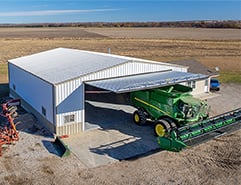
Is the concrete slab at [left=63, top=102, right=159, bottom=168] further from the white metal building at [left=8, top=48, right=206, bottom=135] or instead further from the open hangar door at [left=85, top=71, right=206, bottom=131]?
the white metal building at [left=8, top=48, right=206, bottom=135]

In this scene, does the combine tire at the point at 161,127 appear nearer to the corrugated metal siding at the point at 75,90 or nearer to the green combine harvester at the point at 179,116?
the green combine harvester at the point at 179,116

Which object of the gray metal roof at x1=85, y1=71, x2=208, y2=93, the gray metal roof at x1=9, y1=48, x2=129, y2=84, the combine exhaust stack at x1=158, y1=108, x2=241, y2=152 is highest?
the gray metal roof at x1=9, y1=48, x2=129, y2=84

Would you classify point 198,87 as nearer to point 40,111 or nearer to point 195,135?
point 195,135

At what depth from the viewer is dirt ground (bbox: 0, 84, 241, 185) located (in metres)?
11.4

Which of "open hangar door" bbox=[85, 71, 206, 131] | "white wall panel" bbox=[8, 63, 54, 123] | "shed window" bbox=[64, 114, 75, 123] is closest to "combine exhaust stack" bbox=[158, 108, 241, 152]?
"open hangar door" bbox=[85, 71, 206, 131]

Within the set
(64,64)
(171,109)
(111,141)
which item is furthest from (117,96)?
(111,141)

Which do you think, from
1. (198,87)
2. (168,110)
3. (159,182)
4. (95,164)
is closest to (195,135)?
(168,110)

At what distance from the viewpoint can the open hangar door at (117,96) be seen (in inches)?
579

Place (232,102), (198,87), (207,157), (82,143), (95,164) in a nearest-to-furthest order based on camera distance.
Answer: (95,164), (207,157), (82,143), (232,102), (198,87)

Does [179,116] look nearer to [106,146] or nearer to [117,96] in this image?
[106,146]

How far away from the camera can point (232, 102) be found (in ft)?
71.1

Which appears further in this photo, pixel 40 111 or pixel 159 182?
pixel 40 111

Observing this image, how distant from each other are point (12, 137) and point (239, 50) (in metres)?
44.5

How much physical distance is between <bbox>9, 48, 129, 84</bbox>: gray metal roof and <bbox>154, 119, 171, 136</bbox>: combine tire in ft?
13.4
